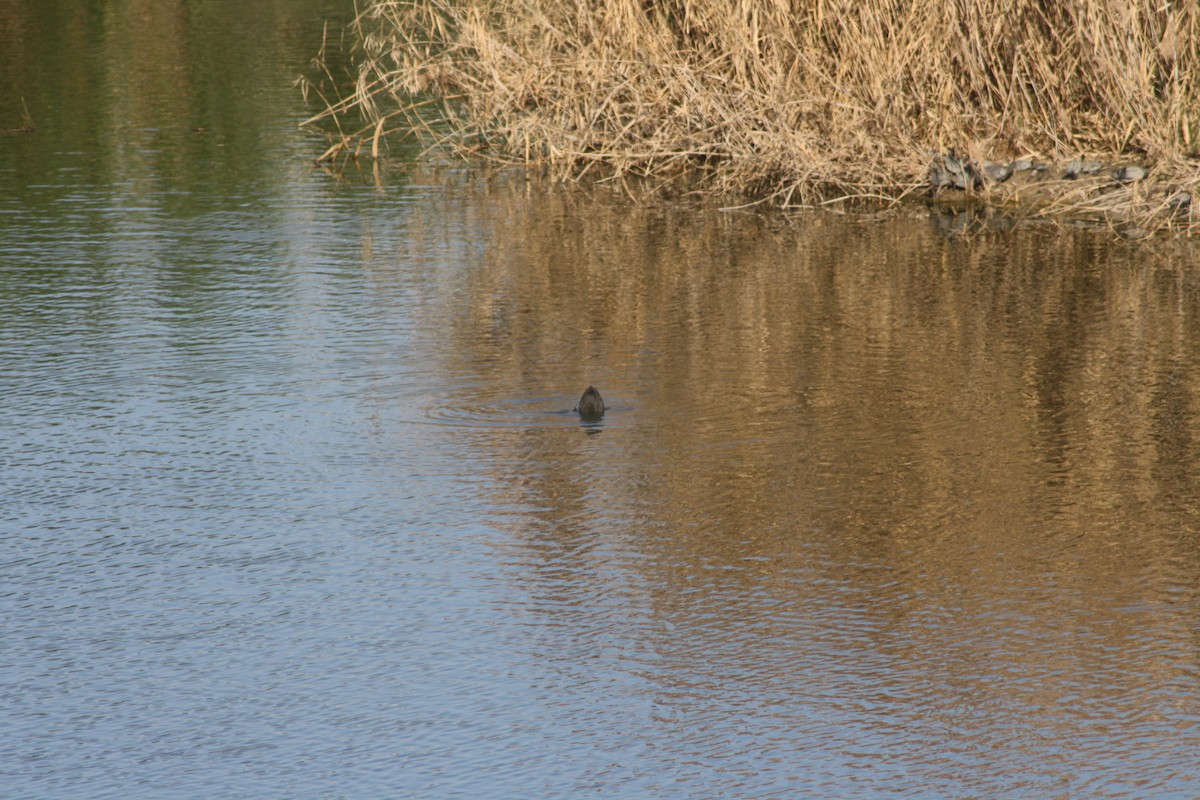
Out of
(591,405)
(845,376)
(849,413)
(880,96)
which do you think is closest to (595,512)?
(591,405)

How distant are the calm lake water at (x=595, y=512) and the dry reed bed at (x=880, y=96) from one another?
3.38 feet

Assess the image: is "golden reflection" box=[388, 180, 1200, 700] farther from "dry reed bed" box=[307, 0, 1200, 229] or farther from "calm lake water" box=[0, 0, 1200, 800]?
"dry reed bed" box=[307, 0, 1200, 229]

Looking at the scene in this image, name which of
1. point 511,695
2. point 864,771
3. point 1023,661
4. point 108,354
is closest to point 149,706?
point 511,695

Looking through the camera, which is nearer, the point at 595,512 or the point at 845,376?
the point at 595,512

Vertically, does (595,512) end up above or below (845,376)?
below

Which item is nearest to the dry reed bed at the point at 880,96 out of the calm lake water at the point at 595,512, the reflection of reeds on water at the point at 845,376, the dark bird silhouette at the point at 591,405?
the reflection of reeds on water at the point at 845,376

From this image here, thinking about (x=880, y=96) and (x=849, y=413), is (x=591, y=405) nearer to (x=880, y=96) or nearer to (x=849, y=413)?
(x=849, y=413)

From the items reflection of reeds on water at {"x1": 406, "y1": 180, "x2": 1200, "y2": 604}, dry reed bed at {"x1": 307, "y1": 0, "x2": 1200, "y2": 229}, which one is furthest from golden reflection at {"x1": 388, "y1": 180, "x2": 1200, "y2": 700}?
dry reed bed at {"x1": 307, "y1": 0, "x2": 1200, "y2": 229}

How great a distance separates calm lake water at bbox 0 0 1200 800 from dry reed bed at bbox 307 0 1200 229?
103 cm

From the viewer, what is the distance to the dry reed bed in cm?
1181

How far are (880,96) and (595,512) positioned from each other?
694cm

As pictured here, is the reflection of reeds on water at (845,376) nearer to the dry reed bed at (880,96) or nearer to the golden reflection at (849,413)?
the golden reflection at (849,413)

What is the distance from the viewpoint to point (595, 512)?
19.2ft

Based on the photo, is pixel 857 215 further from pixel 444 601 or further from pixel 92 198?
pixel 444 601
